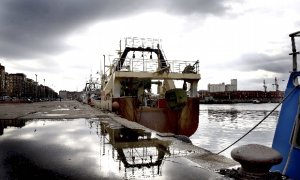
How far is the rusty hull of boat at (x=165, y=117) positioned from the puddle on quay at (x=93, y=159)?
7942mm

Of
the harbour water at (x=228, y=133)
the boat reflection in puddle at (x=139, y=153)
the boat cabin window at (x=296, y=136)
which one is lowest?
the harbour water at (x=228, y=133)

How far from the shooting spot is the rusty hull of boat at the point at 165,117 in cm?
1636

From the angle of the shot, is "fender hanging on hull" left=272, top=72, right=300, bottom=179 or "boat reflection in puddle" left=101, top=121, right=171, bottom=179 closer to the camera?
"boat reflection in puddle" left=101, top=121, right=171, bottom=179

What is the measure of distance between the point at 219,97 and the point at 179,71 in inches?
6398

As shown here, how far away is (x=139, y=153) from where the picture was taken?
6.28 meters

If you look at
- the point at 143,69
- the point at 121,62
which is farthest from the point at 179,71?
the point at 121,62

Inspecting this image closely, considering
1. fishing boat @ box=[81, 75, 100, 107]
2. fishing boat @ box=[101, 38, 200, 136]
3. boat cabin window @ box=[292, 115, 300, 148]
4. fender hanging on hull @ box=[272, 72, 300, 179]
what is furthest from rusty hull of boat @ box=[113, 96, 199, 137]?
fishing boat @ box=[81, 75, 100, 107]

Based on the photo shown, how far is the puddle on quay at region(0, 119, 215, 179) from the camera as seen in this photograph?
4512 millimetres

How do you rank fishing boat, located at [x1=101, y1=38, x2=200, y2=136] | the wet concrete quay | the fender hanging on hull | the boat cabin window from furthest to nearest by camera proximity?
fishing boat, located at [x1=101, y1=38, x2=200, y2=136] → the boat cabin window → the fender hanging on hull → the wet concrete quay

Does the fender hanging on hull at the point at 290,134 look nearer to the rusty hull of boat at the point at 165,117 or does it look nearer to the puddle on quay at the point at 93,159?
the puddle on quay at the point at 93,159

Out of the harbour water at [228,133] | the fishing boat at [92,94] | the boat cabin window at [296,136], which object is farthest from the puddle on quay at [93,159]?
the fishing boat at [92,94]

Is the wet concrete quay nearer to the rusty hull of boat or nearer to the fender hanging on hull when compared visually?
the fender hanging on hull

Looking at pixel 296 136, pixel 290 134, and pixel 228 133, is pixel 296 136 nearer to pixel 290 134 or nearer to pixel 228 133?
pixel 290 134

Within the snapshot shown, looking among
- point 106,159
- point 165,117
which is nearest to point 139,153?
point 106,159
